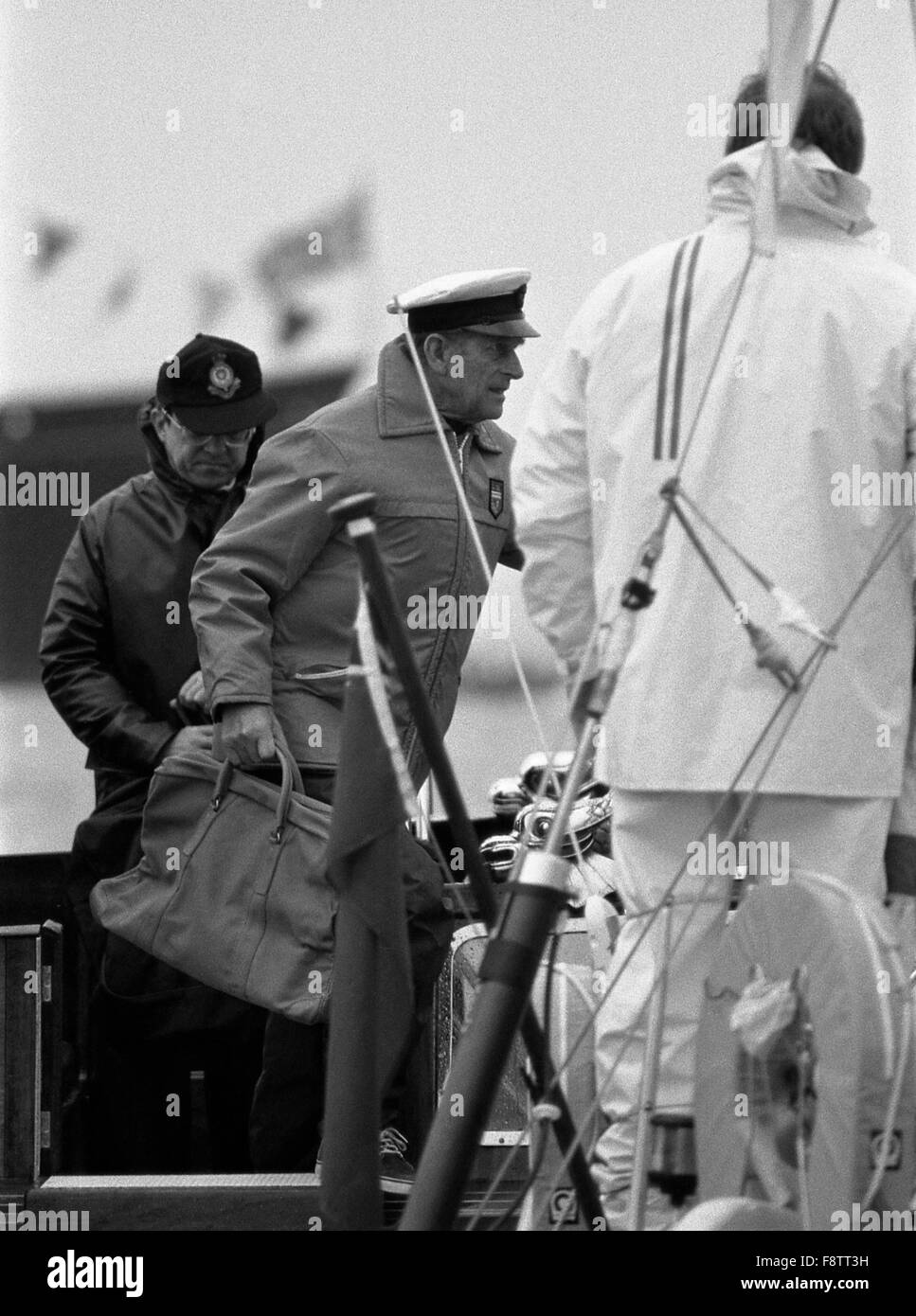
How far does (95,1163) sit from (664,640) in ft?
7.60

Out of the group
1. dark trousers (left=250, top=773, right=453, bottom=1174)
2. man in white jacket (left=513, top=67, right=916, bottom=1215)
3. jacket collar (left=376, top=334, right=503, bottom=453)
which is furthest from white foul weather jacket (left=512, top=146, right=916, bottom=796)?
jacket collar (left=376, top=334, right=503, bottom=453)

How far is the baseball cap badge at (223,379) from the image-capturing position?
534 cm

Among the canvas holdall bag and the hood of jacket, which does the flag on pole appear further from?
the canvas holdall bag

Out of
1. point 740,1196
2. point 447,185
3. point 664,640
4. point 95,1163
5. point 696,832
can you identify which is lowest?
point 95,1163

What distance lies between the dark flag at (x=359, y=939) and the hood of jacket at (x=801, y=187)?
2.84 feet

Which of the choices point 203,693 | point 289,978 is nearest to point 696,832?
point 289,978

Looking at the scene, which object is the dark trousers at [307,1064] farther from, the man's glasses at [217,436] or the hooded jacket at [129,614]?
the man's glasses at [217,436]

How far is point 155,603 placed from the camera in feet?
17.6

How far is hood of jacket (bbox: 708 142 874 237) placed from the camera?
11.6ft

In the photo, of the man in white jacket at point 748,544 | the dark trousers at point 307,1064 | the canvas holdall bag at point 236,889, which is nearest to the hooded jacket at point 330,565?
the canvas holdall bag at point 236,889

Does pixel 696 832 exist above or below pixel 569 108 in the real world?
below

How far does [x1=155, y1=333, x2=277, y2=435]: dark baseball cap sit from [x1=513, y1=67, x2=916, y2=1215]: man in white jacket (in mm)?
1809

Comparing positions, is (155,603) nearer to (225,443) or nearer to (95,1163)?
(225,443)

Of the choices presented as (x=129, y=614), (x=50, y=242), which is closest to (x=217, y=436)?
(x=129, y=614)
